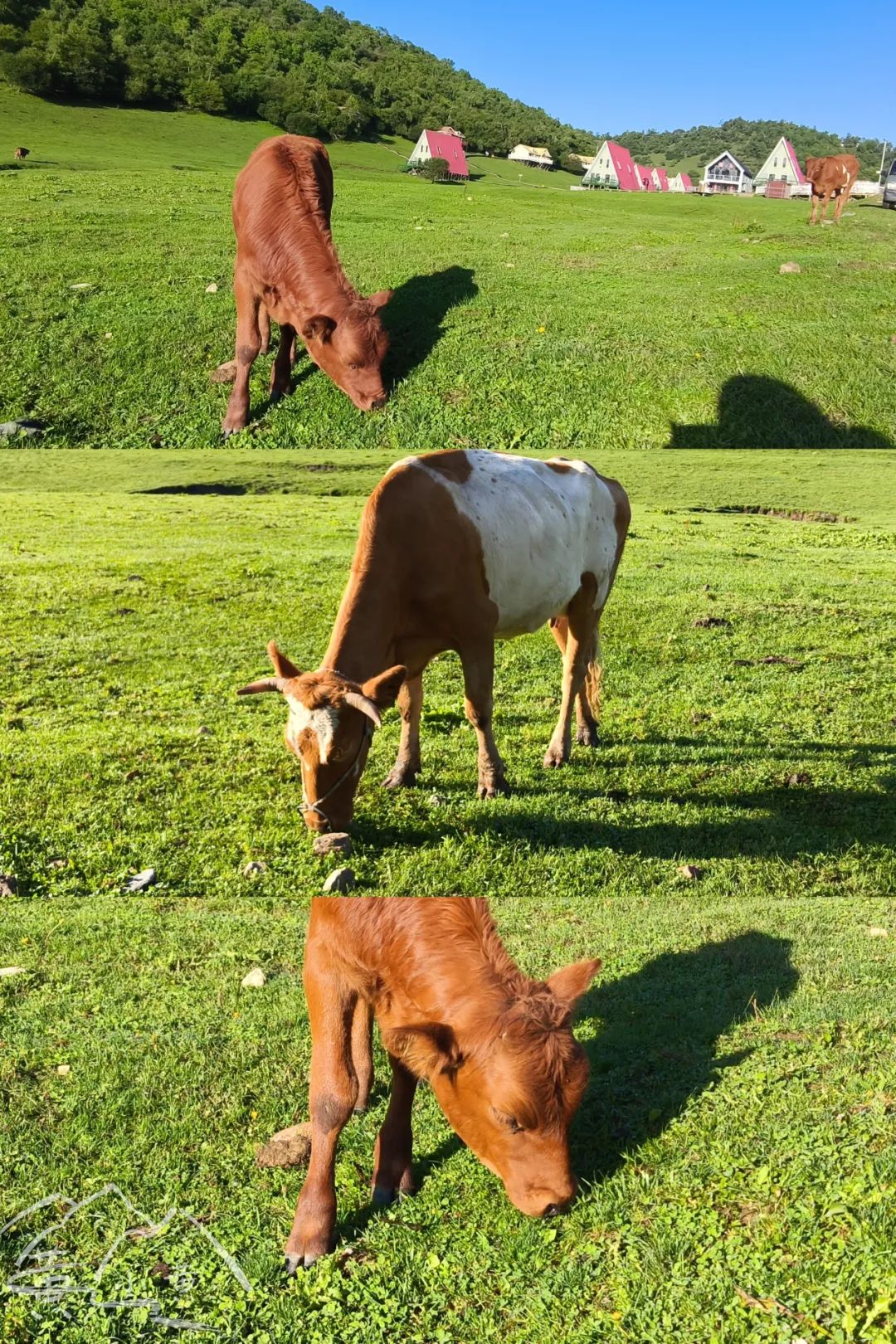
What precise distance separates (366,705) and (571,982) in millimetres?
967

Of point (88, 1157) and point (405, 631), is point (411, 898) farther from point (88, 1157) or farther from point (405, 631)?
point (405, 631)

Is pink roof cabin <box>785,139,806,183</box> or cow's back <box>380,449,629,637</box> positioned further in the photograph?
cow's back <box>380,449,629,637</box>

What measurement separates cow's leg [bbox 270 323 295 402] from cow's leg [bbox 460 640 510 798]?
11.2 feet

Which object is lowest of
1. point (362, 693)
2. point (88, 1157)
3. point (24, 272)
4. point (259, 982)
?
point (88, 1157)

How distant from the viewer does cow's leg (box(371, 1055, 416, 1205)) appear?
3312 mm

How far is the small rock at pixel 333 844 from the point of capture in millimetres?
3553

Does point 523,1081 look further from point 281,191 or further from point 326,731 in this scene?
point 281,191

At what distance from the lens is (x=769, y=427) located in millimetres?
4387

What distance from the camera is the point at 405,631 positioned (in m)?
5.07

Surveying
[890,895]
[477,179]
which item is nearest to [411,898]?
[477,179]

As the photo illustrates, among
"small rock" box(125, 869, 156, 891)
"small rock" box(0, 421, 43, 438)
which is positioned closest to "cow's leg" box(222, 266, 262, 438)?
"small rock" box(0, 421, 43, 438)

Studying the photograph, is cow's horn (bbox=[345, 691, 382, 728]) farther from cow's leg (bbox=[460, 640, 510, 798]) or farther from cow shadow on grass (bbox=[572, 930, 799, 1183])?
cow's leg (bbox=[460, 640, 510, 798])

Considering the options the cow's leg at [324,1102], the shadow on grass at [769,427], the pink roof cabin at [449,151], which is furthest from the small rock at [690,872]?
the pink roof cabin at [449,151]

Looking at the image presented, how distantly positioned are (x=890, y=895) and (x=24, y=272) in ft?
13.0
